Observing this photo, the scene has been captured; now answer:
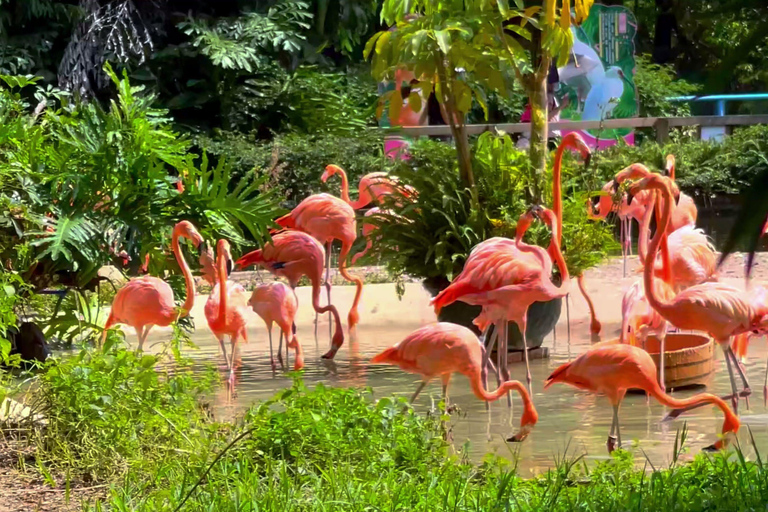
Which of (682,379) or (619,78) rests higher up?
(619,78)

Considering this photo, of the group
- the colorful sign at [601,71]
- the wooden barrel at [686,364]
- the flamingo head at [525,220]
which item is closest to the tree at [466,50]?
the flamingo head at [525,220]

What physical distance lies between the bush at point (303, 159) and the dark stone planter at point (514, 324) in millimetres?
5568

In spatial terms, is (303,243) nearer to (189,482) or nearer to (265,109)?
(189,482)

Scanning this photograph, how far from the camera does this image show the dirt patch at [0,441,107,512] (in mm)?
3316

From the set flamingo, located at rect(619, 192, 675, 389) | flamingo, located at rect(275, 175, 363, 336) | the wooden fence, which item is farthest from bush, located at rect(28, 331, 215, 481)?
the wooden fence

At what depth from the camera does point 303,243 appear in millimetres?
6914

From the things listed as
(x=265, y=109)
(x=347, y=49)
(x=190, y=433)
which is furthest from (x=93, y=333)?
(x=347, y=49)

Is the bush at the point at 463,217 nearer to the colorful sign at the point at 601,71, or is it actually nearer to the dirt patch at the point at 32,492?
the dirt patch at the point at 32,492

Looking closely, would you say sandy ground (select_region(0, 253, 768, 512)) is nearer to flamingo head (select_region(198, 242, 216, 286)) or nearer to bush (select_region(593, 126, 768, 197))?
flamingo head (select_region(198, 242, 216, 286))

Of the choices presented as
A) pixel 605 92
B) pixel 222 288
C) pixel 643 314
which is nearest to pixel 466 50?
pixel 643 314

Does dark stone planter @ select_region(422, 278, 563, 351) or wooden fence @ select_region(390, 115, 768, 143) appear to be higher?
wooden fence @ select_region(390, 115, 768, 143)

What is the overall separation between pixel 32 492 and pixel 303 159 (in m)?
9.14

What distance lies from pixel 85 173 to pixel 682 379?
10.2 feet

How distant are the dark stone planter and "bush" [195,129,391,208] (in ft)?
18.3
